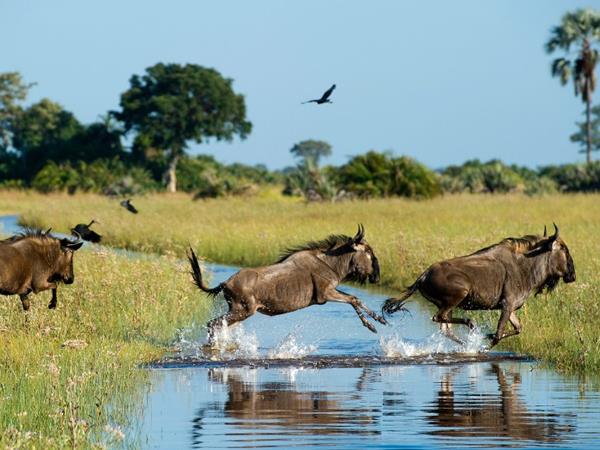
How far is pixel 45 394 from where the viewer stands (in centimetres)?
1030

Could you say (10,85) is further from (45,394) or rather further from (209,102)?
(45,394)

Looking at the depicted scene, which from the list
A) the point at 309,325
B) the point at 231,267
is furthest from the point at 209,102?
the point at 309,325

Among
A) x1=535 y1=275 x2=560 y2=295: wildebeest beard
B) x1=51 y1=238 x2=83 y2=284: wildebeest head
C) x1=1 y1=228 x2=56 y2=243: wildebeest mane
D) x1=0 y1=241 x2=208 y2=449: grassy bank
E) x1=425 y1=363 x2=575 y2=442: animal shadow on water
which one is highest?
x1=1 y1=228 x2=56 y2=243: wildebeest mane

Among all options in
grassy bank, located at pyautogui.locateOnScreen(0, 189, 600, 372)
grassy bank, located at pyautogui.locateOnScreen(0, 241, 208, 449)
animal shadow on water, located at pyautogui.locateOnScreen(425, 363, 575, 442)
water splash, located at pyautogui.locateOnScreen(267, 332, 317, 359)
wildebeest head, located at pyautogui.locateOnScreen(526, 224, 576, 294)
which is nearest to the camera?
grassy bank, located at pyautogui.locateOnScreen(0, 241, 208, 449)

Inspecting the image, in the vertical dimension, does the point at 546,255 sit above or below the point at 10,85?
below

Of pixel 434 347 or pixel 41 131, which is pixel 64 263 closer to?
pixel 434 347

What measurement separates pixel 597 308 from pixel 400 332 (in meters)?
2.86

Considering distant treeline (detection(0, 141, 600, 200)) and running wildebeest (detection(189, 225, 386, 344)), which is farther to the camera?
distant treeline (detection(0, 141, 600, 200))

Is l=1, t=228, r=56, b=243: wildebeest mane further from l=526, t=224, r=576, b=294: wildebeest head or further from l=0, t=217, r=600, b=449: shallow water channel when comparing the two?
l=526, t=224, r=576, b=294: wildebeest head

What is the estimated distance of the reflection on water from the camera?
9.54 meters

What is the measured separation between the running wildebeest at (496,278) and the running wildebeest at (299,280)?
27.3 inches

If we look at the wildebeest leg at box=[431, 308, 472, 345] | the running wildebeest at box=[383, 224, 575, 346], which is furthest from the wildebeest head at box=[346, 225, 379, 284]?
the wildebeest leg at box=[431, 308, 472, 345]

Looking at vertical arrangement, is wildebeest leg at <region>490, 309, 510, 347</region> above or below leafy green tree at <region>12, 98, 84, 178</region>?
below

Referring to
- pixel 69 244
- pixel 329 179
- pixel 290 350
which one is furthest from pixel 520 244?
pixel 329 179
